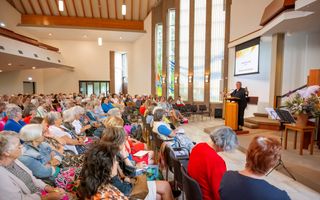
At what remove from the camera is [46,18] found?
558 inches

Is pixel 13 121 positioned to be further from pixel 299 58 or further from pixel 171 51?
pixel 171 51

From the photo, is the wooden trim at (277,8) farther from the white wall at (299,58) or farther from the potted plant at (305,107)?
the potted plant at (305,107)

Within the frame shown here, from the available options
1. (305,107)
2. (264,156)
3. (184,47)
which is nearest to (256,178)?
(264,156)

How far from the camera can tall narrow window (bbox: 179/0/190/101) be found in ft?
39.2

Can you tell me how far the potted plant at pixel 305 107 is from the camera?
375 centimetres

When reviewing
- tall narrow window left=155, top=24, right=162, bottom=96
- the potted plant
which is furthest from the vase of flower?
tall narrow window left=155, top=24, right=162, bottom=96

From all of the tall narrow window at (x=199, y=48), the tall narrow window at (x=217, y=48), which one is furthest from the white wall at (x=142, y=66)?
the tall narrow window at (x=217, y=48)

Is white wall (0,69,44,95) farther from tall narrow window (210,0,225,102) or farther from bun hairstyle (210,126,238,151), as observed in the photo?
bun hairstyle (210,126,238,151)

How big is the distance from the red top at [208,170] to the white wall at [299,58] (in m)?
6.89

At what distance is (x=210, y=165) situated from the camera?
5.28 feet

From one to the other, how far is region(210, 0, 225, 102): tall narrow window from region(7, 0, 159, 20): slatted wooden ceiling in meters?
4.63

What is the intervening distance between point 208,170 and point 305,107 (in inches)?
127

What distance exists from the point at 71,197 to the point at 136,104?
29.0 feet

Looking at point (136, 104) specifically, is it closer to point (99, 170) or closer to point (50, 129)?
point (50, 129)
